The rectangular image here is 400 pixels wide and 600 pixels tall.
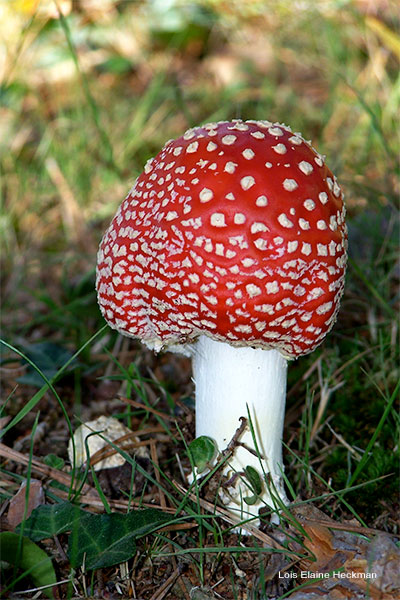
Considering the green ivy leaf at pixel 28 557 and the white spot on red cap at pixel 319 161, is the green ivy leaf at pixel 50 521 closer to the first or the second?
the green ivy leaf at pixel 28 557

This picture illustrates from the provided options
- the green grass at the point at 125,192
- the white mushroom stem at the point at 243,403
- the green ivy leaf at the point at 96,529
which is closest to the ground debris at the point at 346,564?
the green grass at the point at 125,192

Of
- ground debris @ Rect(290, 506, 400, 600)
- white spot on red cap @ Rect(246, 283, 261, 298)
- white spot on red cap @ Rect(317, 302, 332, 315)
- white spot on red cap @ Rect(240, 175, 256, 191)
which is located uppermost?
white spot on red cap @ Rect(240, 175, 256, 191)

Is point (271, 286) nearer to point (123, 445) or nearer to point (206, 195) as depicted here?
point (206, 195)

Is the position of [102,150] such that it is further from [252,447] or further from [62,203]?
[252,447]

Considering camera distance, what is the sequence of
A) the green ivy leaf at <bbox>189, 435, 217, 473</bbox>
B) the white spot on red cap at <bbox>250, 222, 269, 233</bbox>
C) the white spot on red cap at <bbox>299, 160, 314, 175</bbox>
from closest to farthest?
the white spot on red cap at <bbox>250, 222, 269, 233</bbox> → the white spot on red cap at <bbox>299, 160, 314, 175</bbox> → the green ivy leaf at <bbox>189, 435, 217, 473</bbox>

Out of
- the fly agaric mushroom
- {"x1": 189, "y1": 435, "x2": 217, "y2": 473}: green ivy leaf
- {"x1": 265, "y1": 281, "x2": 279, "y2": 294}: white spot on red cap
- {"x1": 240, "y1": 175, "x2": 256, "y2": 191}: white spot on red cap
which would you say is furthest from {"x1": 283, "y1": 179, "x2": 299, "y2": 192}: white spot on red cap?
{"x1": 189, "y1": 435, "x2": 217, "y2": 473}: green ivy leaf

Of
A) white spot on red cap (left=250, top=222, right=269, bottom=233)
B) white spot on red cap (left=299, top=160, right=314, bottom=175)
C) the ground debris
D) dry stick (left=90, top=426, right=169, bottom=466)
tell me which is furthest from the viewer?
dry stick (left=90, top=426, right=169, bottom=466)

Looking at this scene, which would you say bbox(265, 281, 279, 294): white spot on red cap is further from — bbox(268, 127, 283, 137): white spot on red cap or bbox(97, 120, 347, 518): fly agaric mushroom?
bbox(268, 127, 283, 137): white spot on red cap
